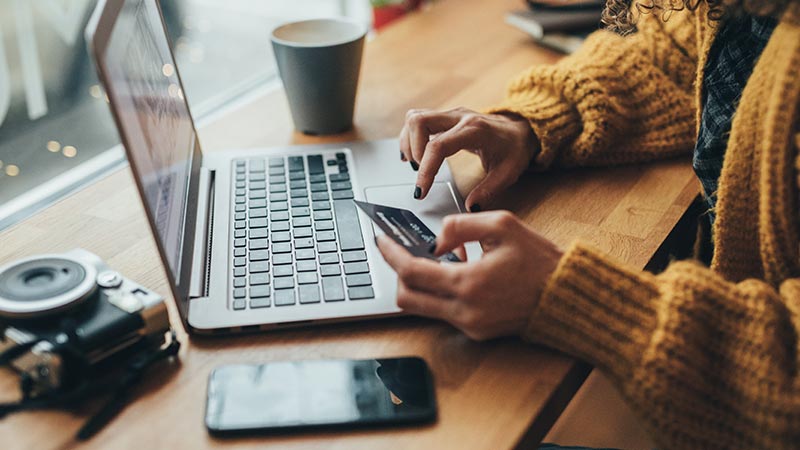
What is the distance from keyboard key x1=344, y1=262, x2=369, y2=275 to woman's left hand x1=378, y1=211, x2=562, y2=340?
60 mm

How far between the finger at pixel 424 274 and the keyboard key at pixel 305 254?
0.12 metres

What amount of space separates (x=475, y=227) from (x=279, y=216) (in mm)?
241

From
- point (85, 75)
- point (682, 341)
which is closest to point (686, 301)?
point (682, 341)

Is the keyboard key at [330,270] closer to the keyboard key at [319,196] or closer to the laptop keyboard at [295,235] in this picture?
the laptop keyboard at [295,235]

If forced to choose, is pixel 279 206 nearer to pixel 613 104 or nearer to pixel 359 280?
pixel 359 280

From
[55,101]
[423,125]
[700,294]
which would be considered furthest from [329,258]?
[55,101]

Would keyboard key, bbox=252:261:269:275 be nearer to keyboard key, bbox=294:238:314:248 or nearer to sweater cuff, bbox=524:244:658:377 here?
keyboard key, bbox=294:238:314:248

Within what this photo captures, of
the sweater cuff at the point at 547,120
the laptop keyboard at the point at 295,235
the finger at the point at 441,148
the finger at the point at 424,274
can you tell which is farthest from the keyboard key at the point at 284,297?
the sweater cuff at the point at 547,120

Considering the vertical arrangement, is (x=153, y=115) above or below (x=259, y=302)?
above

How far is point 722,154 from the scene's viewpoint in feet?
2.55

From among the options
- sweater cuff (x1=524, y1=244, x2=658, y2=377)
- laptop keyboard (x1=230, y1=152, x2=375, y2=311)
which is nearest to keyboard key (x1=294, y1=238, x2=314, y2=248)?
laptop keyboard (x1=230, y1=152, x2=375, y2=311)

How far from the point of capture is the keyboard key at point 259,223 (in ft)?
2.44

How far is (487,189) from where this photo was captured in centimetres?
80

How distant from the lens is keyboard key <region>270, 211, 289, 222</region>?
2.48 feet
